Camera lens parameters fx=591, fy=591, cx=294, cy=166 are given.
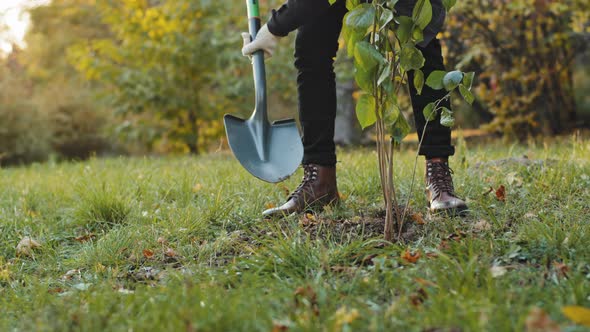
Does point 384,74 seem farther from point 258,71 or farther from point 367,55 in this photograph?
point 258,71

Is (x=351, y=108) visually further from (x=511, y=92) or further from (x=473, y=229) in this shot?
(x=473, y=229)

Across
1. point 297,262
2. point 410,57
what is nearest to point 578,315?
point 297,262

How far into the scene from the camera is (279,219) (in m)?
2.40

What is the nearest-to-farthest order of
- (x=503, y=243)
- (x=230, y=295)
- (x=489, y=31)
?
(x=230, y=295) → (x=503, y=243) → (x=489, y=31)

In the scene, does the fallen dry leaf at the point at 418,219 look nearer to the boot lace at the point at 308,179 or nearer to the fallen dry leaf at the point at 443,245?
the fallen dry leaf at the point at 443,245

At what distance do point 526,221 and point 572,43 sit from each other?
5.48 m

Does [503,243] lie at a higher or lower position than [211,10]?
lower

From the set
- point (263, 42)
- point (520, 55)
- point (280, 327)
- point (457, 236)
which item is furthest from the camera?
point (520, 55)

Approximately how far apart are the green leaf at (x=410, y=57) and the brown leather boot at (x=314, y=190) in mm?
759

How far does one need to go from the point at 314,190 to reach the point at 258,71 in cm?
54

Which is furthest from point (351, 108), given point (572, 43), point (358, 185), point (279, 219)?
point (279, 219)

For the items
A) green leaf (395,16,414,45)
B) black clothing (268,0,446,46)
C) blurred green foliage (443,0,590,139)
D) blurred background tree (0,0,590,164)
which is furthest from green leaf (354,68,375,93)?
blurred green foliage (443,0,590,139)

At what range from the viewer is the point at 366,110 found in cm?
185

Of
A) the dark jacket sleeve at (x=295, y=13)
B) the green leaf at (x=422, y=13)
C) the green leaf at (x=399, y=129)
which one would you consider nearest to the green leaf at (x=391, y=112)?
the green leaf at (x=399, y=129)
